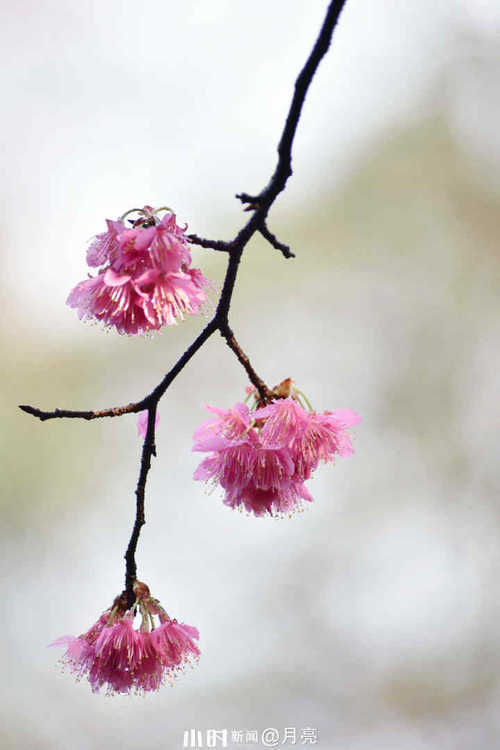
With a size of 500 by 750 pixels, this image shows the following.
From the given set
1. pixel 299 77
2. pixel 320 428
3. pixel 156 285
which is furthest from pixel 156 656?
pixel 299 77

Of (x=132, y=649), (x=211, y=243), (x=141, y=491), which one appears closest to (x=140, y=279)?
(x=211, y=243)

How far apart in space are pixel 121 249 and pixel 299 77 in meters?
0.30

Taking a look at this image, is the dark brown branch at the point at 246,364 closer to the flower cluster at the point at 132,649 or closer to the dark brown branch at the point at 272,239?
the dark brown branch at the point at 272,239

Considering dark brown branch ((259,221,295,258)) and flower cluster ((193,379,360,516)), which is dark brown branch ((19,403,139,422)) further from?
dark brown branch ((259,221,295,258))

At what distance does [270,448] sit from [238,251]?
246mm

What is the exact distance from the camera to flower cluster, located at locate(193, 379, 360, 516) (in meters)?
0.95

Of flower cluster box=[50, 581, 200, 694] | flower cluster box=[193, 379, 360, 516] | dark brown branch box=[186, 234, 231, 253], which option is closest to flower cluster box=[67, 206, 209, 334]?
dark brown branch box=[186, 234, 231, 253]

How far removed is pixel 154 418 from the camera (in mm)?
927

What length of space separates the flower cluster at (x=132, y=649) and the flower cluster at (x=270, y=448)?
0.18m

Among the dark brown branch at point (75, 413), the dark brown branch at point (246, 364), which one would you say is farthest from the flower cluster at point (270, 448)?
the dark brown branch at point (75, 413)

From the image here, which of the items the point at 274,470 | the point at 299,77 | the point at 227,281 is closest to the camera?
the point at 299,77

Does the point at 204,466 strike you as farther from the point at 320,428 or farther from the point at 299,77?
the point at 299,77

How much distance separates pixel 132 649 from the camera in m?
0.98

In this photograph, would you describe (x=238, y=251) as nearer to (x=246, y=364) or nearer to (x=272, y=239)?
(x=272, y=239)
